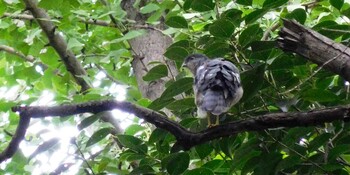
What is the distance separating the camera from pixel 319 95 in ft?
5.73

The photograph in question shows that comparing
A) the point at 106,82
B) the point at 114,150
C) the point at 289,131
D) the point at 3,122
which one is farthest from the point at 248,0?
the point at 3,122

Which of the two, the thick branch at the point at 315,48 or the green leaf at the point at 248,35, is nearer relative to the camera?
the thick branch at the point at 315,48

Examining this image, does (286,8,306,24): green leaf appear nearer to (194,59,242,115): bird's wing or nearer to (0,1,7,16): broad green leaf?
(194,59,242,115): bird's wing

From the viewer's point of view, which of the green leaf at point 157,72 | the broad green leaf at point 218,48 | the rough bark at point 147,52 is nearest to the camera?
the broad green leaf at point 218,48

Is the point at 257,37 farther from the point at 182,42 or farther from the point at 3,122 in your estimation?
the point at 3,122

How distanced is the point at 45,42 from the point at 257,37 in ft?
4.64

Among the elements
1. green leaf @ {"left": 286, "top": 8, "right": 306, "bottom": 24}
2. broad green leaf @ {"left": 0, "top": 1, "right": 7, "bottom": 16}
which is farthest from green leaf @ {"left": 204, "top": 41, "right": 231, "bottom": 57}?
broad green leaf @ {"left": 0, "top": 1, "right": 7, "bottom": 16}

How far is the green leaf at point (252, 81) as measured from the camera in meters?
1.76

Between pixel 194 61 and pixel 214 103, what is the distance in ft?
1.65

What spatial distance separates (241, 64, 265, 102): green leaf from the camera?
176cm

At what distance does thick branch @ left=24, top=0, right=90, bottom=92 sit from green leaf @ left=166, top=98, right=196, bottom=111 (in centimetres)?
93

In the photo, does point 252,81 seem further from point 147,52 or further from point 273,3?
point 147,52

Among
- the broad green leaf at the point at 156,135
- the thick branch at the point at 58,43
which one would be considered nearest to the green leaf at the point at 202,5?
the broad green leaf at the point at 156,135

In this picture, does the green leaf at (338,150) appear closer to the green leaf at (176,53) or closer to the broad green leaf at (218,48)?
the broad green leaf at (218,48)
